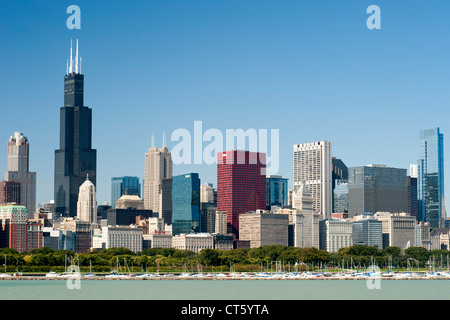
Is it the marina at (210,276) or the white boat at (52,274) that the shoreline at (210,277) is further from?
the white boat at (52,274)

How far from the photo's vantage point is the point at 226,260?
531 ft

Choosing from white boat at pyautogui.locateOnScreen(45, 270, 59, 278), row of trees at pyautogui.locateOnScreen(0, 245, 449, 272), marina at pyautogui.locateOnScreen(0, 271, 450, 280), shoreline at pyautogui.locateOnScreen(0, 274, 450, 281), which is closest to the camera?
shoreline at pyautogui.locateOnScreen(0, 274, 450, 281)

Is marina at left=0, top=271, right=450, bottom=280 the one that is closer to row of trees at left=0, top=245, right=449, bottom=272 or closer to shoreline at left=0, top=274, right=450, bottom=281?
shoreline at left=0, top=274, right=450, bottom=281

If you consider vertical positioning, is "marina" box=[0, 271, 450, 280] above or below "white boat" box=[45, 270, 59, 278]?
below

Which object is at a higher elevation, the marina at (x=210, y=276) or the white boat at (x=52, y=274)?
the white boat at (x=52, y=274)

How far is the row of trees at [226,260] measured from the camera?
14825 cm

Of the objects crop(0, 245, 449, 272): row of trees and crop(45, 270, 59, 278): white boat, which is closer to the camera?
crop(45, 270, 59, 278): white boat

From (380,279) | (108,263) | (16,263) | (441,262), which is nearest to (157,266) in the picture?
(108,263)

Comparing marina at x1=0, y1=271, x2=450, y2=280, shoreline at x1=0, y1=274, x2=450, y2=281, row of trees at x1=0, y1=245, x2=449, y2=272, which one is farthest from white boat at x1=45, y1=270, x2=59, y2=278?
row of trees at x1=0, y1=245, x2=449, y2=272

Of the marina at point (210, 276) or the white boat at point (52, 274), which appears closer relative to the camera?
the marina at point (210, 276)

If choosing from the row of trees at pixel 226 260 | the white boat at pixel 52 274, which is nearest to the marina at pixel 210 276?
the white boat at pixel 52 274

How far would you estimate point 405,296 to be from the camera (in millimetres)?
87625

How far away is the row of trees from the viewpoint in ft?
486
